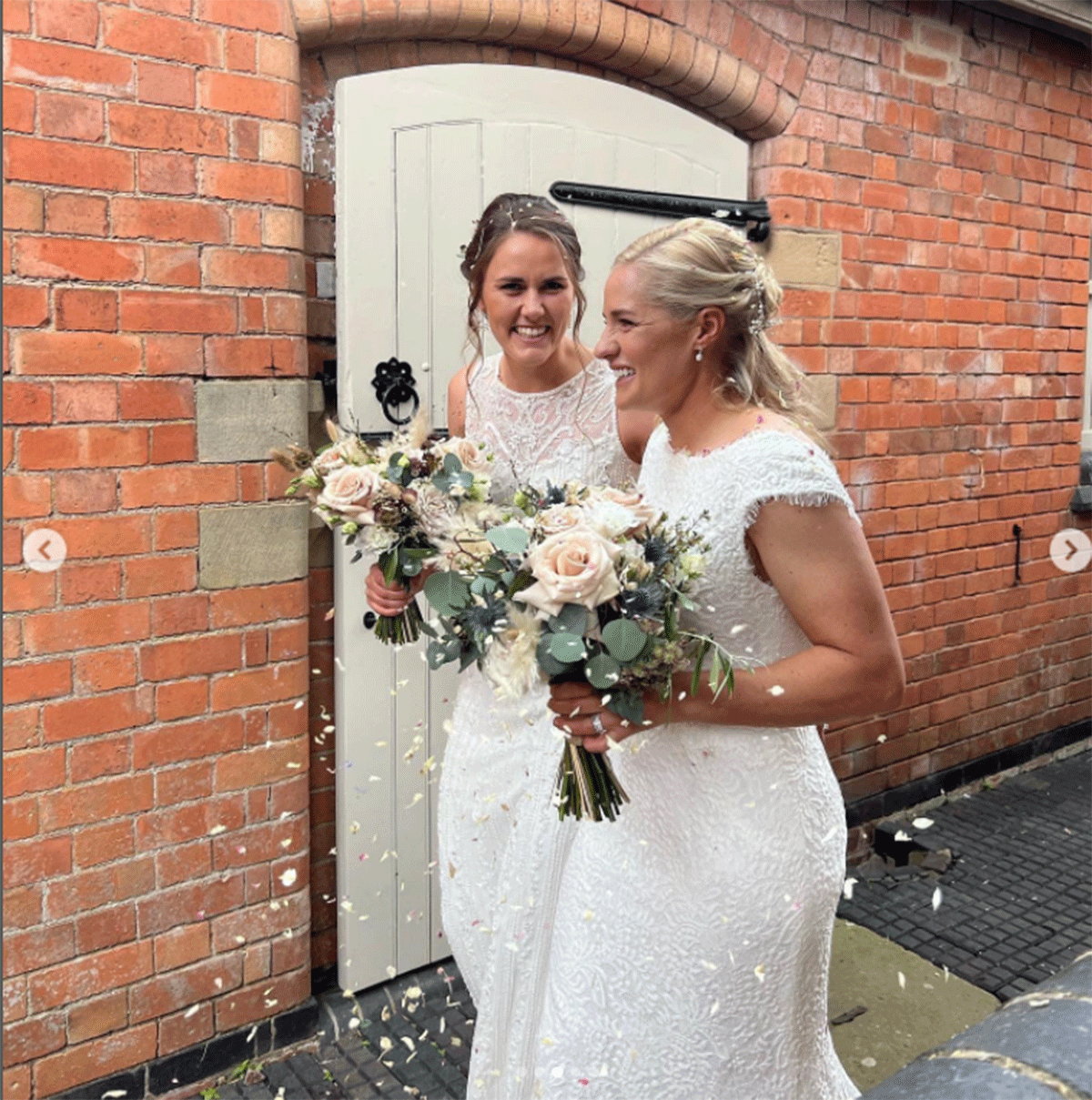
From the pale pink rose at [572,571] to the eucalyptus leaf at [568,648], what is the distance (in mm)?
46

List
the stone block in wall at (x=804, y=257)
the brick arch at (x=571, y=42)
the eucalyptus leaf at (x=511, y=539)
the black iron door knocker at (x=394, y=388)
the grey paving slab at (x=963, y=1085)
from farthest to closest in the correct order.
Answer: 1. the stone block in wall at (x=804, y=257)
2. the black iron door knocker at (x=394, y=388)
3. the brick arch at (x=571, y=42)
4. the eucalyptus leaf at (x=511, y=539)
5. the grey paving slab at (x=963, y=1085)

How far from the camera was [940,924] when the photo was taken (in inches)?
173

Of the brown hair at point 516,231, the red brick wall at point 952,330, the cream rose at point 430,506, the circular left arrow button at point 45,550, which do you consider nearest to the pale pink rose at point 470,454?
the cream rose at point 430,506

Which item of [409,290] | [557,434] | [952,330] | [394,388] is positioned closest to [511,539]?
[557,434]

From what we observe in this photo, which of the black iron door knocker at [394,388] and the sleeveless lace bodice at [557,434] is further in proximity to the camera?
the black iron door knocker at [394,388]

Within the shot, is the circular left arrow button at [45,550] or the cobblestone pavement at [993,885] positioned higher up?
the circular left arrow button at [45,550]

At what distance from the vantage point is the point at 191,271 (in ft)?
10.0

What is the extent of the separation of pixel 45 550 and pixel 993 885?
3919mm

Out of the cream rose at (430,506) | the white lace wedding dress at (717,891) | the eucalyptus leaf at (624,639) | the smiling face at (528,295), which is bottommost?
the white lace wedding dress at (717,891)

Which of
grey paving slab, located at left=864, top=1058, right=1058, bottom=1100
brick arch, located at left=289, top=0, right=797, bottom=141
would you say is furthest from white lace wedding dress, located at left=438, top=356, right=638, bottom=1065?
grey paving slab, located at left=864, top=1058, right=1058, bottom=1100

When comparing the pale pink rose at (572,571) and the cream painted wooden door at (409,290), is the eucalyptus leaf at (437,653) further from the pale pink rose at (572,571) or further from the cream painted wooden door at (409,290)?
the cream painted wooden door at (409,290)

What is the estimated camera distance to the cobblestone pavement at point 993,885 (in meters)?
4.16

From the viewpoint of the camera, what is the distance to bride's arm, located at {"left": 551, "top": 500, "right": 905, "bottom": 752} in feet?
6.83

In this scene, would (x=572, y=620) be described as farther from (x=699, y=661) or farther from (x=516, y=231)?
(x=516, y=231)
